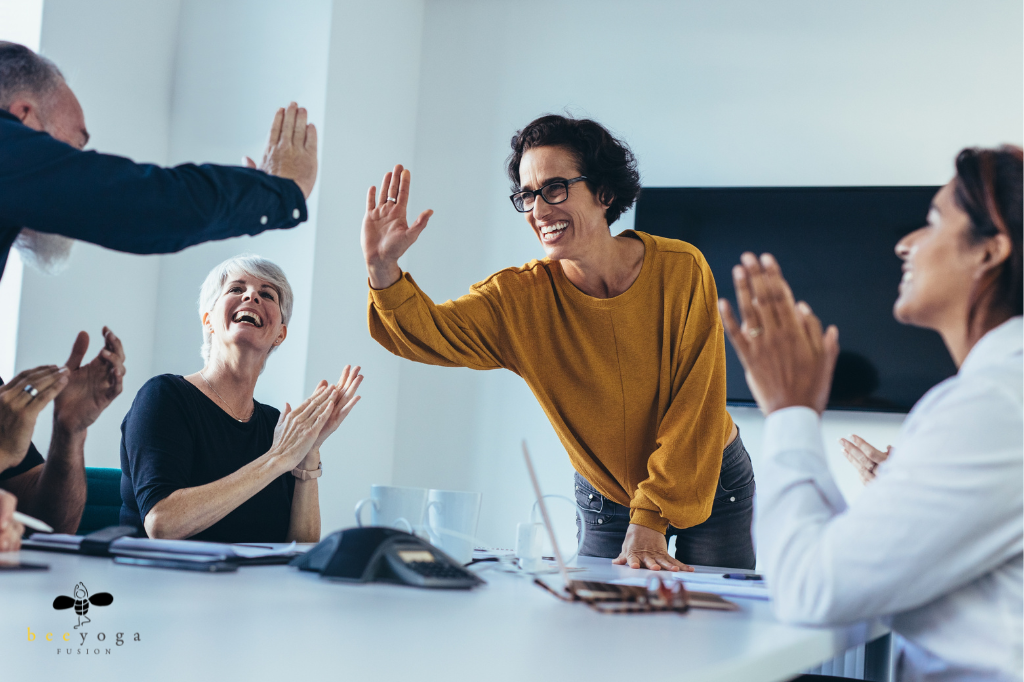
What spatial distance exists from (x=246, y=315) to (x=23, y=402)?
2.66 feet

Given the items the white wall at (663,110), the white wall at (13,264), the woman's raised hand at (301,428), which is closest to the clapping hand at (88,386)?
the woman's raised hand at (301,428)

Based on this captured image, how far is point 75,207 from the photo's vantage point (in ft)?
3.66

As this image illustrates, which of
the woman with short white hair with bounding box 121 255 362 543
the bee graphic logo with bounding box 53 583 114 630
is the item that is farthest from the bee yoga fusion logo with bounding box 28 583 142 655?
the woman with short white hair with bounding box 121 255 362 543

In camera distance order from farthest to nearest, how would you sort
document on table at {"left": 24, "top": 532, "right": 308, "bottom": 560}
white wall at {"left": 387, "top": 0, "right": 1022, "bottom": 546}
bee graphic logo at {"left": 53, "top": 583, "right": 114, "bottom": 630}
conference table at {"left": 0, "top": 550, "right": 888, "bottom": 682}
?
1. white wall at {"left": 387, "top": 0, "right": 1022, "bottom": 546}
2. document on table at {"left": 24, "top": 532, "right": 308, "bottom": 560}
3. bee graphic logo at {"left": 53, "top": 583, "right": 114, "bottom": 630}
4. conference table at {"left": 0, "top": 550, "right": 888, "bottom": 682}

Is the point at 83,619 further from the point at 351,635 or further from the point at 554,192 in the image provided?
the point at 554,192

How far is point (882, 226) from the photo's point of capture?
341 centimetres

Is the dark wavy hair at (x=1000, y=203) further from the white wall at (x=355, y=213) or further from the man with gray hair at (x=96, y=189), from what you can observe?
the white wall at (x=355, y=213)

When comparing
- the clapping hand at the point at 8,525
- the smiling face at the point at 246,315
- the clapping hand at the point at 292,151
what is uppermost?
the clapping hand at the point at 292,151

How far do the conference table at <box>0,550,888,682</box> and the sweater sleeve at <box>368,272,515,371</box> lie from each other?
0.81 metres

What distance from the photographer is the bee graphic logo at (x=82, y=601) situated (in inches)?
27.8

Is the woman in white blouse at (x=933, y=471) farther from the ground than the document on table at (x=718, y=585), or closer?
farther from the ground

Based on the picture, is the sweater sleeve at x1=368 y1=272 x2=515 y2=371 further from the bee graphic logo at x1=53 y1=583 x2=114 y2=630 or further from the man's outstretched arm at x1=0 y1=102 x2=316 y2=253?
the bee graphic logo at x1=53 y1=583 x2=114 y2=630

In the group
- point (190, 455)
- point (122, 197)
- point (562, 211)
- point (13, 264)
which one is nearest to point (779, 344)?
point (122, 197)

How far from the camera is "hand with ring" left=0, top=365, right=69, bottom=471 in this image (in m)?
1.19
